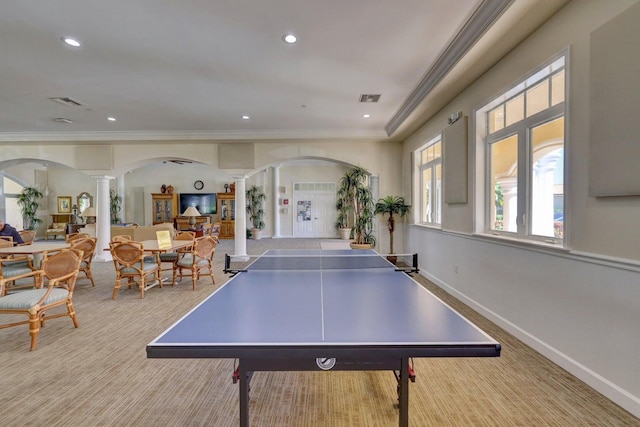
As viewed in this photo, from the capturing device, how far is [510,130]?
3293 mm

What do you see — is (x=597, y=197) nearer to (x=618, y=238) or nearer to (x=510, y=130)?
(x=618, y=238)

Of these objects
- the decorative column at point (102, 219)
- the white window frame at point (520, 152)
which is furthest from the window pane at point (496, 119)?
the decorative column at point (102, 219)

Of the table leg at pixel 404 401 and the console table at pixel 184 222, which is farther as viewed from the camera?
the console table at pixel 184 222

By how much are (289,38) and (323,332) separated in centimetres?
291

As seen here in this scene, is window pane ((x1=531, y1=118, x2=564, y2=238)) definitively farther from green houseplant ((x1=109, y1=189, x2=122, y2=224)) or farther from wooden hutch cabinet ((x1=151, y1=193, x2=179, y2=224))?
green houseplant ((x1=109, y1=189, x2=122, y2=224))

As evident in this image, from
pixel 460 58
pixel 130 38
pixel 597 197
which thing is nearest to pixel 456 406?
pixel 597 197

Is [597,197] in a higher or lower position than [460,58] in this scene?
lower

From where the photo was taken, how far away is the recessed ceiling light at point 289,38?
3034 mm

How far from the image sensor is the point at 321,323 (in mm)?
1358

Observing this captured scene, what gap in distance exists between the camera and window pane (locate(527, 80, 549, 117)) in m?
2.83

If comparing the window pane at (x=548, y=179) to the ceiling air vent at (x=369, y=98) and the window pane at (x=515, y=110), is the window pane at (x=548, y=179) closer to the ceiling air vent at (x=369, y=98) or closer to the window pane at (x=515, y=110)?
the window pane at (x=515, y=110)

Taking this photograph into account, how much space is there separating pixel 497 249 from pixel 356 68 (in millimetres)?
2698

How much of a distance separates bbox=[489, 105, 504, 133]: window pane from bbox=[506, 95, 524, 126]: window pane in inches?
5.6

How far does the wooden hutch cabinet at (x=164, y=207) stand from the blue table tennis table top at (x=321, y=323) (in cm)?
1218
